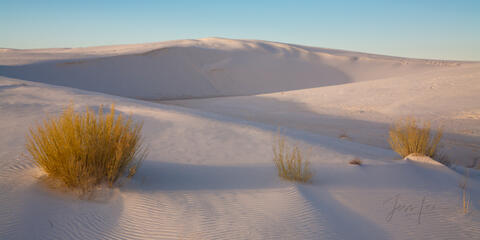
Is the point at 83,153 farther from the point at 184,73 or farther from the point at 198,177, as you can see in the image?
the point at 184,73

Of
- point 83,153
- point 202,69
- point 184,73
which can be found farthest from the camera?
point 202,69

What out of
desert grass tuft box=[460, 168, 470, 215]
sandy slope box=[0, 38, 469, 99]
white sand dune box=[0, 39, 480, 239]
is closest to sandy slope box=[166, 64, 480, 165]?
white sand dune box=[0, 39, 480, 239]

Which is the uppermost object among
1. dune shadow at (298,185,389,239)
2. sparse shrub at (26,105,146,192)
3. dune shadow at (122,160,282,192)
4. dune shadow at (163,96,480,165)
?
sparse shrub at (26,105,146,192)

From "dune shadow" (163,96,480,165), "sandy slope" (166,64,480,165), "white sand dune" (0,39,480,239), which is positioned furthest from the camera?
"sandy slope" (166,64,480,165)

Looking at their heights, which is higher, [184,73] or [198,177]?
[184,73]

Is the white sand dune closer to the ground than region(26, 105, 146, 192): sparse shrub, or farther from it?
closer to the ground

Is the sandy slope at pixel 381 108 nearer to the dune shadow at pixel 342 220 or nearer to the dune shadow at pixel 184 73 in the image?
the dune shadow at pixel 342 220

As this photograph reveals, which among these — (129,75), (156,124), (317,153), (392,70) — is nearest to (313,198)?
(317,153)

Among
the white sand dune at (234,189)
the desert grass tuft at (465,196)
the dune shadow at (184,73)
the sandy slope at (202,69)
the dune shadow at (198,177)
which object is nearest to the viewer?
the white sand dune at (234,189)

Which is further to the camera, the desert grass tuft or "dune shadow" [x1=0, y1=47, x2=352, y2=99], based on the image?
"dune shadow" [x1=0, y1=47, x2=352, y2=99]

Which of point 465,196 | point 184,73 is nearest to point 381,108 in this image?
point 465,196

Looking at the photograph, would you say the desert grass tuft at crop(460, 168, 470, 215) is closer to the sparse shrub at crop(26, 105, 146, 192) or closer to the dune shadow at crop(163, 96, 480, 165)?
the dune shadow at crop(163, 96, 480, 165)

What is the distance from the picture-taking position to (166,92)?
2481 cm

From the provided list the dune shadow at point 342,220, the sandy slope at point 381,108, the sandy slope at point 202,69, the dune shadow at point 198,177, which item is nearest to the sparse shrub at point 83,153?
the dune shadow at point 198,177
